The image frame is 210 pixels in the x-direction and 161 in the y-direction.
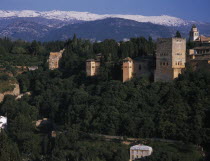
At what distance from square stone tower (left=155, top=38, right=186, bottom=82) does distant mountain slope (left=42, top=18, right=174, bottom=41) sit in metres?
103

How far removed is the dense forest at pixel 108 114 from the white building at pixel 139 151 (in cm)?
43

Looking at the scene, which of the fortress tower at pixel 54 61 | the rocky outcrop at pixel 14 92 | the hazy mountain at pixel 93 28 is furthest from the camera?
the hazy mountain at pixel 93 28

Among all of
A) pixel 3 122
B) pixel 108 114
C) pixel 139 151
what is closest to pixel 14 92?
pixel 3 122

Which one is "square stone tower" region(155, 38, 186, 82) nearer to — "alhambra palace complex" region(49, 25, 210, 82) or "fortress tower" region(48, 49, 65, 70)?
"alhambra palace complex" region(49, 25, 210, 82)

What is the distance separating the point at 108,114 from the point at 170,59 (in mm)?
6258

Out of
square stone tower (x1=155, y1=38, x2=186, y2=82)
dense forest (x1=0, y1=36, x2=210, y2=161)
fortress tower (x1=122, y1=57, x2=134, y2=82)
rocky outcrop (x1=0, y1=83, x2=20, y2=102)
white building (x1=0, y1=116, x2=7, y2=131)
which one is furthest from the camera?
rocky outcrop (x1=0, y1=83, x2=20, y2=102)

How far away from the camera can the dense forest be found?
28.1 meters

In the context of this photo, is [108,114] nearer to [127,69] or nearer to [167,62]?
[127,69]

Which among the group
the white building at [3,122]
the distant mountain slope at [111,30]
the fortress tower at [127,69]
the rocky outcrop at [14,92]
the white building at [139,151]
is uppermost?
the distant mountain slope at [111,30]

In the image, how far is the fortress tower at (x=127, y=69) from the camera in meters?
34.5

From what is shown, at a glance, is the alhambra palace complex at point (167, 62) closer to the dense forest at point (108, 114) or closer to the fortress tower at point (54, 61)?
the dense forest at point (108, 114)

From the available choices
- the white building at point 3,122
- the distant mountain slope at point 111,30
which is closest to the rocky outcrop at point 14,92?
the white building at point 3,122

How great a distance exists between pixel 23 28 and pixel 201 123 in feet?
456

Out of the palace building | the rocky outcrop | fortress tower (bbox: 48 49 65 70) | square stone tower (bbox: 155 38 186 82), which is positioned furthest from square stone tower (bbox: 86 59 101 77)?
the rocky outcrop
